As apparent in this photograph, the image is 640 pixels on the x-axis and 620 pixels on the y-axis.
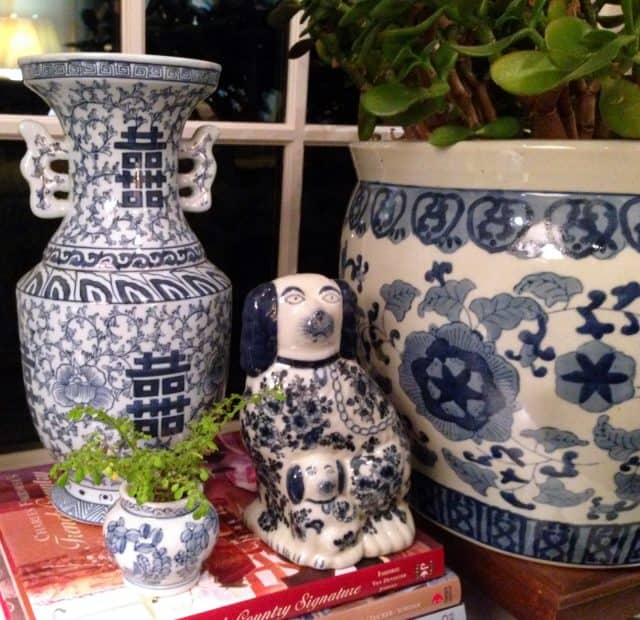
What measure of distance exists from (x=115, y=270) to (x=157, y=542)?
0.69 ft

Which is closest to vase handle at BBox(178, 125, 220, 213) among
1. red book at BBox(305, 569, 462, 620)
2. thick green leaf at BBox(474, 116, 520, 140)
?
thick green leaf at BBox(474, 116, 520, 140)

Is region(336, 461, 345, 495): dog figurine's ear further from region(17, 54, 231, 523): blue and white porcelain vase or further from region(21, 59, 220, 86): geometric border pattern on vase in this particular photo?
region(21, 59, 220, 86): geometric border pattern on vase

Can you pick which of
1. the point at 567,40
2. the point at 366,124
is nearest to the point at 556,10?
the point at 567,40

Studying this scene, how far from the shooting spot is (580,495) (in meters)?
0.60

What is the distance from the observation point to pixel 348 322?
63 centimetres

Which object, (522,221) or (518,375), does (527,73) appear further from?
(518,375)

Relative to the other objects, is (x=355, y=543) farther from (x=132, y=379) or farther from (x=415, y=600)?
(x=132, y=379)

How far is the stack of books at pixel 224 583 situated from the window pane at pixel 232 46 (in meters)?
0.46

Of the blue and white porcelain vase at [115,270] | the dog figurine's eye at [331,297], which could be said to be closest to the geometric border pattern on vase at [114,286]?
the blue and white porcelain vase at [115,270]

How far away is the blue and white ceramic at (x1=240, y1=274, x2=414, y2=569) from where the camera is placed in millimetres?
600

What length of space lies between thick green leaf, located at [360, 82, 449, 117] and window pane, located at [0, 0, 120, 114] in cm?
36

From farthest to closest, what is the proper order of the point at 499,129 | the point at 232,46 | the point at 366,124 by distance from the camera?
1. the point at 232,46
2. the point at 366,124
3. the point at 499,129

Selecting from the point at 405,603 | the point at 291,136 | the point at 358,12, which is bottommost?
the point at 405,603

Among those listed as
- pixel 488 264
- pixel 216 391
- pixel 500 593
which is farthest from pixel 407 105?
pixel 500 593
